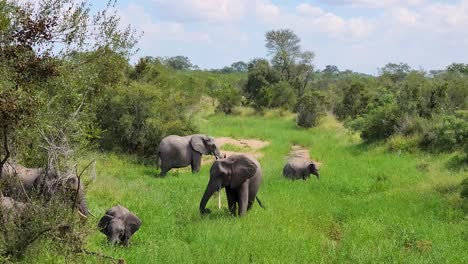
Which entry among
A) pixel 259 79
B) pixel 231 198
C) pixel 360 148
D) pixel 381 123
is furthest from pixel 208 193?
pixel 259 79

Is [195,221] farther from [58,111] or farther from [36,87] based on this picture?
[36,87]

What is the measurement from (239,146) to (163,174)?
8.09 metres

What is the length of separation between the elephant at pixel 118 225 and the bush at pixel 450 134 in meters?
13.4

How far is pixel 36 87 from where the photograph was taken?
25.7 feet

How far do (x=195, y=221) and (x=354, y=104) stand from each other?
95.6 feet

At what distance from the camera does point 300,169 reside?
17688 mm

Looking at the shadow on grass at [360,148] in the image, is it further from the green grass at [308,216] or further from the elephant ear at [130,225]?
the elephant ear at [130,225]

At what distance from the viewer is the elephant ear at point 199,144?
1923 cm

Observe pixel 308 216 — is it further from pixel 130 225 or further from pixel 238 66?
pixel 238 66

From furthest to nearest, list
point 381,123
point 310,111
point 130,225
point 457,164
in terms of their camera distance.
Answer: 1. point 310,111
2. point 381,123
3. point 457,164
4. point 130,225

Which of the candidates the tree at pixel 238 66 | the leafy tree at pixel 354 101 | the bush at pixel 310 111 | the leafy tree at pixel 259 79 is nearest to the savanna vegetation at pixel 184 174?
the bush at pixel 310 111

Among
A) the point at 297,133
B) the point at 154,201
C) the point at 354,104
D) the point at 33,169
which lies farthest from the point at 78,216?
the point at 354,104

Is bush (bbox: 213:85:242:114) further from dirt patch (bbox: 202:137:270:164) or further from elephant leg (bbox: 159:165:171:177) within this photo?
elephant leg (bbox: 159:165:171:177)

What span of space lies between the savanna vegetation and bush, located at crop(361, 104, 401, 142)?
0.06 meters
